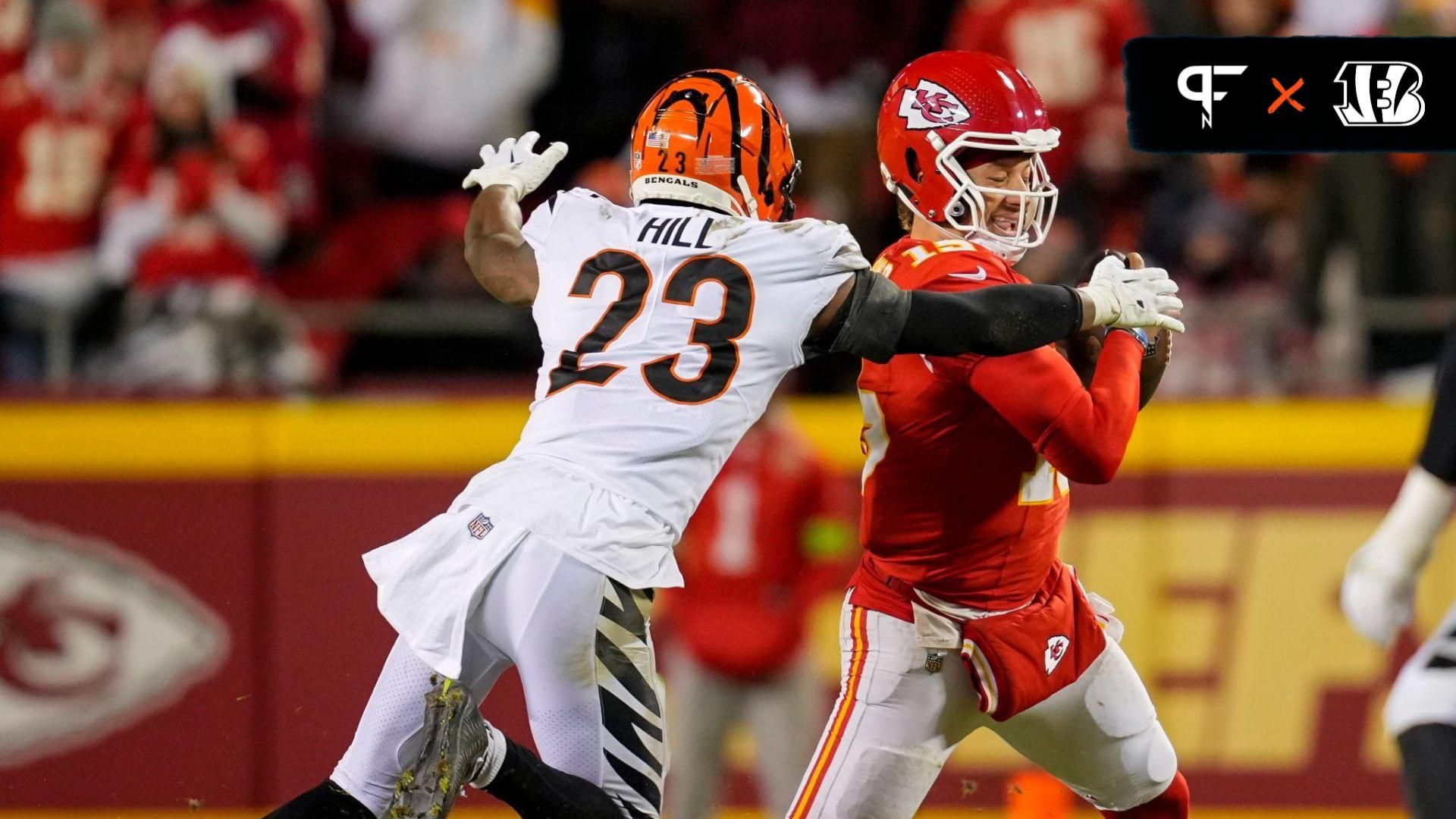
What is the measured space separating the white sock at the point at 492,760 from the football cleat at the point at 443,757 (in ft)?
0.04

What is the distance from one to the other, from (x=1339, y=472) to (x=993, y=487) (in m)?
3.48

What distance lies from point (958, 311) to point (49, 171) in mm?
5224

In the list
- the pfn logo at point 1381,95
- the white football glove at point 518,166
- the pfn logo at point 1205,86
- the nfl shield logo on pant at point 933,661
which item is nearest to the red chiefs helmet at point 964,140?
the white football glove at point 518,166

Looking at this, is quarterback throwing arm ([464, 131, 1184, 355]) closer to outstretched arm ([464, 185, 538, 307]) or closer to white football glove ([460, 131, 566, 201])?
outstretched arm ([464, 185, 538, 307])

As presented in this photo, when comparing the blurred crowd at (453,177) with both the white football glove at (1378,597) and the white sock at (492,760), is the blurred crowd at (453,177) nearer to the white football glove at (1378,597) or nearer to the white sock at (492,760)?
the white sock at (492,760)

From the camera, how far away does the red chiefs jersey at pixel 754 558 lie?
24.1 feet

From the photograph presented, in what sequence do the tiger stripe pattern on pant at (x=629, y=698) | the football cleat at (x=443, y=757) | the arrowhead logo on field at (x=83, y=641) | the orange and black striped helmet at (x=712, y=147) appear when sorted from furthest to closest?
1. the arrowhead logo on field at (x=83, y=641)
2. the orange and black striped helmet at (x=712, y=147)
3. the tiger stripe pattern on pant at (x=629, y=698)
4. the football cleat at (x=443, y=757)

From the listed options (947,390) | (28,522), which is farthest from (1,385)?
(947,390)

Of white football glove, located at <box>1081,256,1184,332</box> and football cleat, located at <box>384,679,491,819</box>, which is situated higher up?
white football glove, located at <box>1081,256,1184,332</box>

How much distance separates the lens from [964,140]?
4.36 metres

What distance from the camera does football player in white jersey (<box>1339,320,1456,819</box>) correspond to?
135 inches

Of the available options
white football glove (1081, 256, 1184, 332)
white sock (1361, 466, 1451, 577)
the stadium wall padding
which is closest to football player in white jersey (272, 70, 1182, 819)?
white football glove (1081, 256, 1184, 332)
